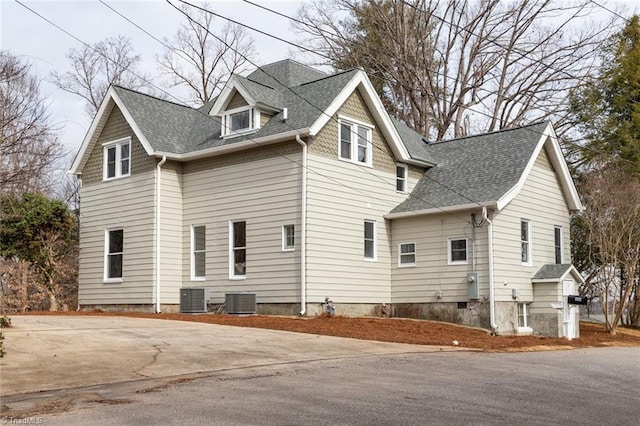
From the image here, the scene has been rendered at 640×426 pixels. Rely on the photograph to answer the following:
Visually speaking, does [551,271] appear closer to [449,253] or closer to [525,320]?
[525,320]

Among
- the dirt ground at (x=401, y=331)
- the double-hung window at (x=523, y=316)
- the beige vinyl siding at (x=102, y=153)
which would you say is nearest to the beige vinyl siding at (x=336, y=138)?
the dirt ground at (x=401, y=331)

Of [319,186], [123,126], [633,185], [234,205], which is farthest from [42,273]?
[633,185]

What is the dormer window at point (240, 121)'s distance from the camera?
2356 cm

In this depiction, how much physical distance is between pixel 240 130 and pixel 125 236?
5482mm

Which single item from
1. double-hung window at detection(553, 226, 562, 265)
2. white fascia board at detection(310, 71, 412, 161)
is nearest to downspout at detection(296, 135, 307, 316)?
white fascia board at detection(310, 71, 412, 161)

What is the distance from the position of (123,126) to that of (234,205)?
18.0 feet

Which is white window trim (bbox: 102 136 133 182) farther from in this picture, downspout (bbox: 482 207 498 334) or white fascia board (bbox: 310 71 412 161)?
downspout (bbox: 482 207 498 334)

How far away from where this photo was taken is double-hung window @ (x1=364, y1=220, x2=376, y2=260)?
24.6 m

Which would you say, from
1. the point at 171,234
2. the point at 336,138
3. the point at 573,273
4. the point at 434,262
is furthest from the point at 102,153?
the point at 573,273

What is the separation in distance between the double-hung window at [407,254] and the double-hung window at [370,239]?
1.02 m

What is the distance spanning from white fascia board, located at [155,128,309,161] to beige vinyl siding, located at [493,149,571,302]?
6.82 meters

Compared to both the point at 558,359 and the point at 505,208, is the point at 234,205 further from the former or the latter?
the point at 558,359

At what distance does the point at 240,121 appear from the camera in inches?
952

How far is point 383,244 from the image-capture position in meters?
25.1
